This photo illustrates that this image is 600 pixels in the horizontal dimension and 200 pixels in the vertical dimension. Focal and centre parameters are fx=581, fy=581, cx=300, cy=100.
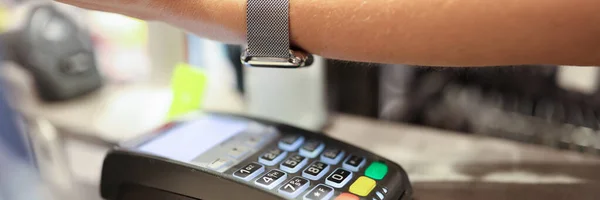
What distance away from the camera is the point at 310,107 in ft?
1.89

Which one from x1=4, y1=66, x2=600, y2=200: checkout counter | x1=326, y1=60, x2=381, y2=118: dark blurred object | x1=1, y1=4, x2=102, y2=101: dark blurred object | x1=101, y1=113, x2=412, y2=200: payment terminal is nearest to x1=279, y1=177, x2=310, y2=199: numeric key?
x1=101, y1=113, x2=412, y2=200: payment terminal

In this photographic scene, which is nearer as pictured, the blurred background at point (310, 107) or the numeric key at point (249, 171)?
the numeric key at point (249, 171)

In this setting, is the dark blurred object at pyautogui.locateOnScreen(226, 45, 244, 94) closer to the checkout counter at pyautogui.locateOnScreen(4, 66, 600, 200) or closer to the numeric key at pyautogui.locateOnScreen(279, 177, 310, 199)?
the checkout counter at pyautogui.locateOnScreen(4, 66, 600, 200)

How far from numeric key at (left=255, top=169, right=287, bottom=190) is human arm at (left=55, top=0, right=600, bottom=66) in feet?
0.27

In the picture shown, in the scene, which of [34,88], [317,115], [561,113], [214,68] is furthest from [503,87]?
[34,88]

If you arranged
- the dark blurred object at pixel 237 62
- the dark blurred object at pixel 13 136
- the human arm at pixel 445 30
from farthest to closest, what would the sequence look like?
the dark blurred object at pixel 237 62, the dark blurred object at pixel 13 136, the human arm at pixel 445 30

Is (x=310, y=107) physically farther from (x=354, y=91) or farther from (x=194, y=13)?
(x=194, y=13)

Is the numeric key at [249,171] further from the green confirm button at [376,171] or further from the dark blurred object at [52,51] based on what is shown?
the dark blurred object at [52,51]

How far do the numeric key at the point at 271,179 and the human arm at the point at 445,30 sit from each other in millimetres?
83

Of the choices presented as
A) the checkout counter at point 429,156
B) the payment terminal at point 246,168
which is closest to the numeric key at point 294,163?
the payment terminal at point 246,168

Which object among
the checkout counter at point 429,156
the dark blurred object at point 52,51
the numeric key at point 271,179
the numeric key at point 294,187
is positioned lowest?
the checkout counter at point 429,156

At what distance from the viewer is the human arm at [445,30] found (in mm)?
300

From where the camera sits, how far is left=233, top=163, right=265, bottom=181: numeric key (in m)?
0.37

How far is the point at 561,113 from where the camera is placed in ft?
1.81
